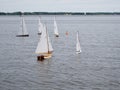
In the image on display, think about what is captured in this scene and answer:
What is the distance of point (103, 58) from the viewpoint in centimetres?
6319

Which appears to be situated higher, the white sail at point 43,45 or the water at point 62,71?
the white sail at point 43,45

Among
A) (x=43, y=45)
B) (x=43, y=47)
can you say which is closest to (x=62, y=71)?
(x=43, y=47)

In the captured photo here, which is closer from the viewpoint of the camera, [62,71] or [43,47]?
[62,71]

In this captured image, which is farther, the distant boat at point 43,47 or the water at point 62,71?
the distant boat at point 43,47

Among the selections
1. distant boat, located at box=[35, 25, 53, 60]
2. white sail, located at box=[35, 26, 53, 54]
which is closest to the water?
distant boat, located at box=[35, 25, 53, 60]

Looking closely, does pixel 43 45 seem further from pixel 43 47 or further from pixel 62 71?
pixel 62 71

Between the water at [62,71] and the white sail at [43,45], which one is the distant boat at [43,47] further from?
the water at [62,71]

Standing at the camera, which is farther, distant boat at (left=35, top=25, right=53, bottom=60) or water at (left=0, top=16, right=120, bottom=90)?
distant boat at (left=35, top=25, right=53, bottom=60)

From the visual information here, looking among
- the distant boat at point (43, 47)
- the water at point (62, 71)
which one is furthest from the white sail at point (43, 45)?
the water at point (62, 71)

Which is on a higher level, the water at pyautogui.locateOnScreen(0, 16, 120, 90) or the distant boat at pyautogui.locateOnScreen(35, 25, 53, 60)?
the distant boat at pyautogui.locateOnScreen(35, 25, 53, 60)

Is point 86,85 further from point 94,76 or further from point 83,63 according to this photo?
point 83,63

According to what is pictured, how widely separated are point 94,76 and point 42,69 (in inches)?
384

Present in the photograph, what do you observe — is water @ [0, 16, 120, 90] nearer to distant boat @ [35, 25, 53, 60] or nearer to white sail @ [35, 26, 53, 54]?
distant boat @ [35, 25, 53, 60]

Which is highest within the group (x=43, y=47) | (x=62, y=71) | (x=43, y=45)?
(x=43, y=45)
